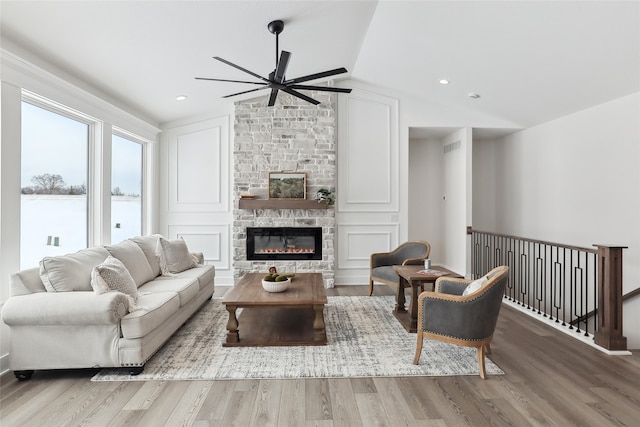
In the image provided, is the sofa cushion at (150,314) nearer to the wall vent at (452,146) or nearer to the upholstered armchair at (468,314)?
the upholstered armchair at (468,314)

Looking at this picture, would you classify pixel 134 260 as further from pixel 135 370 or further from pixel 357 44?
pixel 357 44

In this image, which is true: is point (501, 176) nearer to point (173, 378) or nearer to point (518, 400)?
point (518, 400)

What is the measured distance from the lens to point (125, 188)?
5.43 meters

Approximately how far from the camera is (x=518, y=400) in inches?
99.3

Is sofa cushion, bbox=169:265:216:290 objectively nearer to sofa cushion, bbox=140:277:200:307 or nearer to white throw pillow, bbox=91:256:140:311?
sofa cushion, bbox=140:277:200:307

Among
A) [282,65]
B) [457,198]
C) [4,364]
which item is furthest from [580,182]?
[4,364]

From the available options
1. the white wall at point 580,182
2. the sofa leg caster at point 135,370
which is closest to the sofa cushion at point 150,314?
the sofa leg caster at point 135,370

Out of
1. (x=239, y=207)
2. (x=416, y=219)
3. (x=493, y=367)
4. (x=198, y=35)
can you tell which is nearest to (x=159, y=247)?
(x=239, y=207)

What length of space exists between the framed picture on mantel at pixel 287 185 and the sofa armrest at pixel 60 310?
3.46 metres

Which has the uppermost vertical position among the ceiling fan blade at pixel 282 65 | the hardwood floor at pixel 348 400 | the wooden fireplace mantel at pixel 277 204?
the ceiling fan blade at pixel 282 65

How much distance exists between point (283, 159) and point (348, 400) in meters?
4.23

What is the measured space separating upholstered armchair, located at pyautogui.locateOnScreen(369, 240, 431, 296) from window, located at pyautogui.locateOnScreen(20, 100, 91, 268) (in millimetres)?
3721

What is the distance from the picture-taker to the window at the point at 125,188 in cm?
509

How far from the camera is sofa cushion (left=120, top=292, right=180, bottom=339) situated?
285 centimetres
